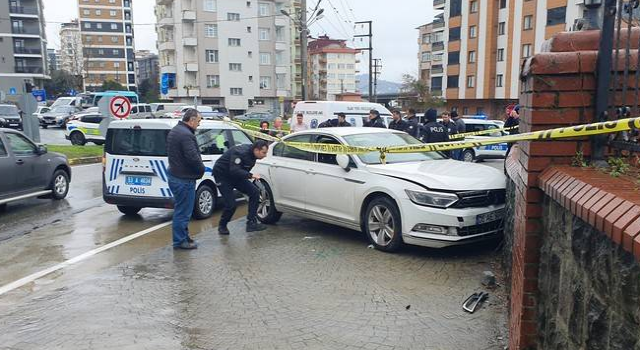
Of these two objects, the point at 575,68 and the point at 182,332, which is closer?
the point at 575,68

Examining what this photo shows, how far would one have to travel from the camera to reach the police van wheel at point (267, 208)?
879cm

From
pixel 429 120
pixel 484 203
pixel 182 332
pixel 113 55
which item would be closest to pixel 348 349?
pixel 182 332

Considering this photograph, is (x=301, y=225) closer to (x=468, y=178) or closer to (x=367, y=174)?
(x=367, y=174)

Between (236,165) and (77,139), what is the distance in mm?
20167

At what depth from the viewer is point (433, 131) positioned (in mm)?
12141

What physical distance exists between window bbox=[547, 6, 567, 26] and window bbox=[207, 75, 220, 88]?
1574 inches

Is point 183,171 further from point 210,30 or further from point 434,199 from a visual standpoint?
point 210,30

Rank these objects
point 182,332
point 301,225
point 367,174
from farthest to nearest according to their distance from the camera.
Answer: point 301,225, point 367,174, point 182,332

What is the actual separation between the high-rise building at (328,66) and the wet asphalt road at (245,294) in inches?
4866

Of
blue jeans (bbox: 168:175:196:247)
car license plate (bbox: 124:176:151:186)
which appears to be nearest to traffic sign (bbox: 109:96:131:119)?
car license plate (bbox: 124:176:151:186)

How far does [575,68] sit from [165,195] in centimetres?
715

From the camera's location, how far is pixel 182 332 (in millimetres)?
4578

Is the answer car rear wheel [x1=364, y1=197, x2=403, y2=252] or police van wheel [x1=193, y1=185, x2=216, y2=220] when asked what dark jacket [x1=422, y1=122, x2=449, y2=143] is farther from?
car rear wheel [x1=364, y1=197, x2=403, y2=252]

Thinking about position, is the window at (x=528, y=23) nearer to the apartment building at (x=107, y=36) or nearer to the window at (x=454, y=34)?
the window at (x=454, y=34)
